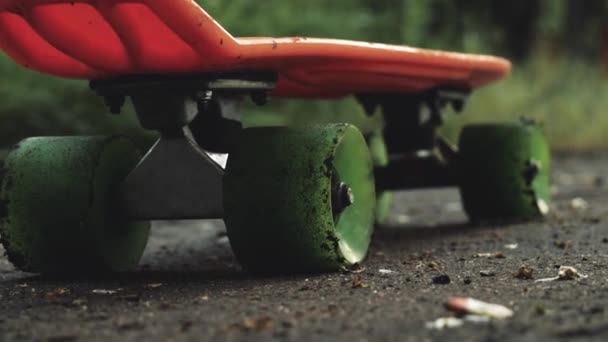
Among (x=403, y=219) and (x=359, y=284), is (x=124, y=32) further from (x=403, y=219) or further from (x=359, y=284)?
(x=403, y=219)

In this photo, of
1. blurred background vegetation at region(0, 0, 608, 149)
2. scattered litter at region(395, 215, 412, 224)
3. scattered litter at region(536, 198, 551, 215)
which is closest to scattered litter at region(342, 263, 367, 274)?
scattered litter at region(536, 198, 551, 215)

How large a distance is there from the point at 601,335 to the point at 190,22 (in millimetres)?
1194

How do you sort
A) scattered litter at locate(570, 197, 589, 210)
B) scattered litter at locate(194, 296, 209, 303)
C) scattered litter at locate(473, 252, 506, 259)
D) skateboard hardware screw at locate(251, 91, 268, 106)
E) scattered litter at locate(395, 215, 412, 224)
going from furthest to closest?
scattered litter at locate(570, 197, 589, 210), scattered litter at locate(395, 215, 412, 224), scattered litter at locate(473, 252, 506, 259), skateboard hardware screw at locate(251, 91, 268, 106), scattered litter at locate(194, 296, 209, 303)

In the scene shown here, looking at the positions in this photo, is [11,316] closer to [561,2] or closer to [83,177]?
[83,177]

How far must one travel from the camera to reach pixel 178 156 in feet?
9.26

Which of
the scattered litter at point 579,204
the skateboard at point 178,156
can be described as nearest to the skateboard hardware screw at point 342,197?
the skateboard at point 178,156

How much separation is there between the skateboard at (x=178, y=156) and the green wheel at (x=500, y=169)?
84cm

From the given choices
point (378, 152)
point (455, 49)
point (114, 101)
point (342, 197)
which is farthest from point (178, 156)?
point (455, 49)

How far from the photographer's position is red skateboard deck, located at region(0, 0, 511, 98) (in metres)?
2.52

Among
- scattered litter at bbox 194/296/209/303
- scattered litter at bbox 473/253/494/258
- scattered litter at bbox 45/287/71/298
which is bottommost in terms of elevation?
scattered litter at bbox 473/253/494/258

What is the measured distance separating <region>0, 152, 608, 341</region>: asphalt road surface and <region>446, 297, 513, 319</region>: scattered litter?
23 millimetres

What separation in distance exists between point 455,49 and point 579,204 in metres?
4.23

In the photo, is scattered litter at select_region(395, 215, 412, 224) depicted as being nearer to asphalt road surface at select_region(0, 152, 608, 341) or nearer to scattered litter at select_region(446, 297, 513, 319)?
asphalt road surface at select_region(0, 152, 608, 341)

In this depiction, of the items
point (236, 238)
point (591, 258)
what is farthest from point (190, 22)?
point (591, 258)
